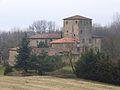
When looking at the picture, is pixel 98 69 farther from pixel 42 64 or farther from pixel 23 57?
pixel 23 57

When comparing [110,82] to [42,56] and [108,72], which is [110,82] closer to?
[108,72]

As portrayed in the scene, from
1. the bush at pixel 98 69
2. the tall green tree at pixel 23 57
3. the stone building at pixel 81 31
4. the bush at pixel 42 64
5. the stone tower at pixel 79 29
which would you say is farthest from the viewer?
the stone tower at pixel 79 29

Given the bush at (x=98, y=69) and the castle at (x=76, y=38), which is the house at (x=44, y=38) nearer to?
the castle at (x=76, y=38)

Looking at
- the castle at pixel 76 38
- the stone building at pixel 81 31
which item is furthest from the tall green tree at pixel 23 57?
the stone building at pixel 81 31

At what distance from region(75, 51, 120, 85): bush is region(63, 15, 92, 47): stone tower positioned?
2953cm

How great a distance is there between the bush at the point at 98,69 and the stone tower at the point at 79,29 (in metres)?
29.5

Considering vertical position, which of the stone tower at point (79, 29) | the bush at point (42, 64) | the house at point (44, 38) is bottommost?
the bush at point (42, 64)

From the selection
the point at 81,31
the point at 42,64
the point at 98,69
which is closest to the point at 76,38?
the point at 81,31

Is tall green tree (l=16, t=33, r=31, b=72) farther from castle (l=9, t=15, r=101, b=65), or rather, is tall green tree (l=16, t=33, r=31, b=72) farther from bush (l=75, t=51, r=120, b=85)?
castle (l=9, t=15, r=101, b=65)

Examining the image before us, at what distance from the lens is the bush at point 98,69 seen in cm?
4881

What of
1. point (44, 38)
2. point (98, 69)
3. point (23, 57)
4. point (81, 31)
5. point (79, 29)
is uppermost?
point (79, 29)

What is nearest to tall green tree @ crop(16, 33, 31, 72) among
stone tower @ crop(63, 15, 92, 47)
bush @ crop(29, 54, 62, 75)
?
bush @ crop(29, 54, 62, 75)

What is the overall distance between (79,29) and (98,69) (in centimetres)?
3373

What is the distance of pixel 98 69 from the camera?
49906 millimetres
